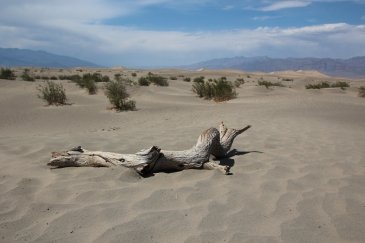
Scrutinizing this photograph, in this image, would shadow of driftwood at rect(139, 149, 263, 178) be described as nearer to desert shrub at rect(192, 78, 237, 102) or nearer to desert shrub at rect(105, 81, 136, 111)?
desert shrub at rect(105, 81, 136, 111)

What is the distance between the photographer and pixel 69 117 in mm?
11875

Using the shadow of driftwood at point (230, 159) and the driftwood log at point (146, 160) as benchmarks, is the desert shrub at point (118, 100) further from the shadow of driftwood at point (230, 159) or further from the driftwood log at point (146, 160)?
the driftwood log at point (146, 160)

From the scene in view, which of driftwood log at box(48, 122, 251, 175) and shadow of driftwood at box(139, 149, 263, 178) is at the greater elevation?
driftwood log at box(48, 122, 251, 175)

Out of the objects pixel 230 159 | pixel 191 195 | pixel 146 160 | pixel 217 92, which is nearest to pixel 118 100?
pixel 217 92

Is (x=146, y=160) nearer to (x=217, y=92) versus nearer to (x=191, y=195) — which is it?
(x=191, y=195)

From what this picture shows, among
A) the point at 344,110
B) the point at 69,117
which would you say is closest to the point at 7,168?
the point at 69,117

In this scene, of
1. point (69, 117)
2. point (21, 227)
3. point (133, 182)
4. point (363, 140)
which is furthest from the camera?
point (69, 117)

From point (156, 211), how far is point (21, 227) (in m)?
1.10

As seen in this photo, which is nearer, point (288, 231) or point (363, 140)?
point (288, 231)

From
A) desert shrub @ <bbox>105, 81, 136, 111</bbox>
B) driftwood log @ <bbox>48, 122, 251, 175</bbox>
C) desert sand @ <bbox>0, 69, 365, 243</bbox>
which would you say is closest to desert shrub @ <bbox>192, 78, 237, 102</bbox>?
desert shrub @ <bbox>105, 81, 136, 111</bbox>

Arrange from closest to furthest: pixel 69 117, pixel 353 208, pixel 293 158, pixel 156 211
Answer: pixel 156 211 → pixel 353 208 → pixel 293 158 → pixel 69 117

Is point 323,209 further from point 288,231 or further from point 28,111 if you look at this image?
point 28,111

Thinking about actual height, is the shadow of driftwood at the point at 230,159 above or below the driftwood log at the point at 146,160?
below

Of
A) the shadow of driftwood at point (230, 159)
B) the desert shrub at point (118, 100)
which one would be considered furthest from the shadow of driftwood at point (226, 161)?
the desert shrub at point (118, 100)
